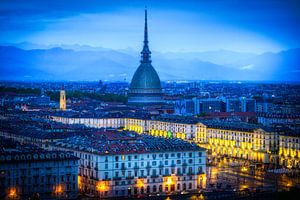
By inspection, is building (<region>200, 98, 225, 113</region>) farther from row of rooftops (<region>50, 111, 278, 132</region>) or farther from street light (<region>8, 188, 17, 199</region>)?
street light (<region>8, 188, 17, 199</region>)

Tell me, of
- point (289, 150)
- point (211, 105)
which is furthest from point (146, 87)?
point (289, 150)

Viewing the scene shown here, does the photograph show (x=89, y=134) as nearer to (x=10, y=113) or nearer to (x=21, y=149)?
(x=21, y=149)

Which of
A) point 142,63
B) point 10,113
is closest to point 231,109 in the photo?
point 142,63

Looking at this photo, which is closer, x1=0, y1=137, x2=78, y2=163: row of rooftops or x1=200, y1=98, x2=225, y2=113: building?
x1=0, y1=137, x2=78, y2=163: row of rooftops

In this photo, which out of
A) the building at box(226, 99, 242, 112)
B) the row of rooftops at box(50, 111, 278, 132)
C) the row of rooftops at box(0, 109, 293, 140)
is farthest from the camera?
the building at box(226, 99, 242, 112)

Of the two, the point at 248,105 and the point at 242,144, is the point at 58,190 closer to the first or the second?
the point at 242,144

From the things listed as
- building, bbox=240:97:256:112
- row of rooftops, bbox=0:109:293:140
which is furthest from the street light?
building, bbox=240:97:256:112
